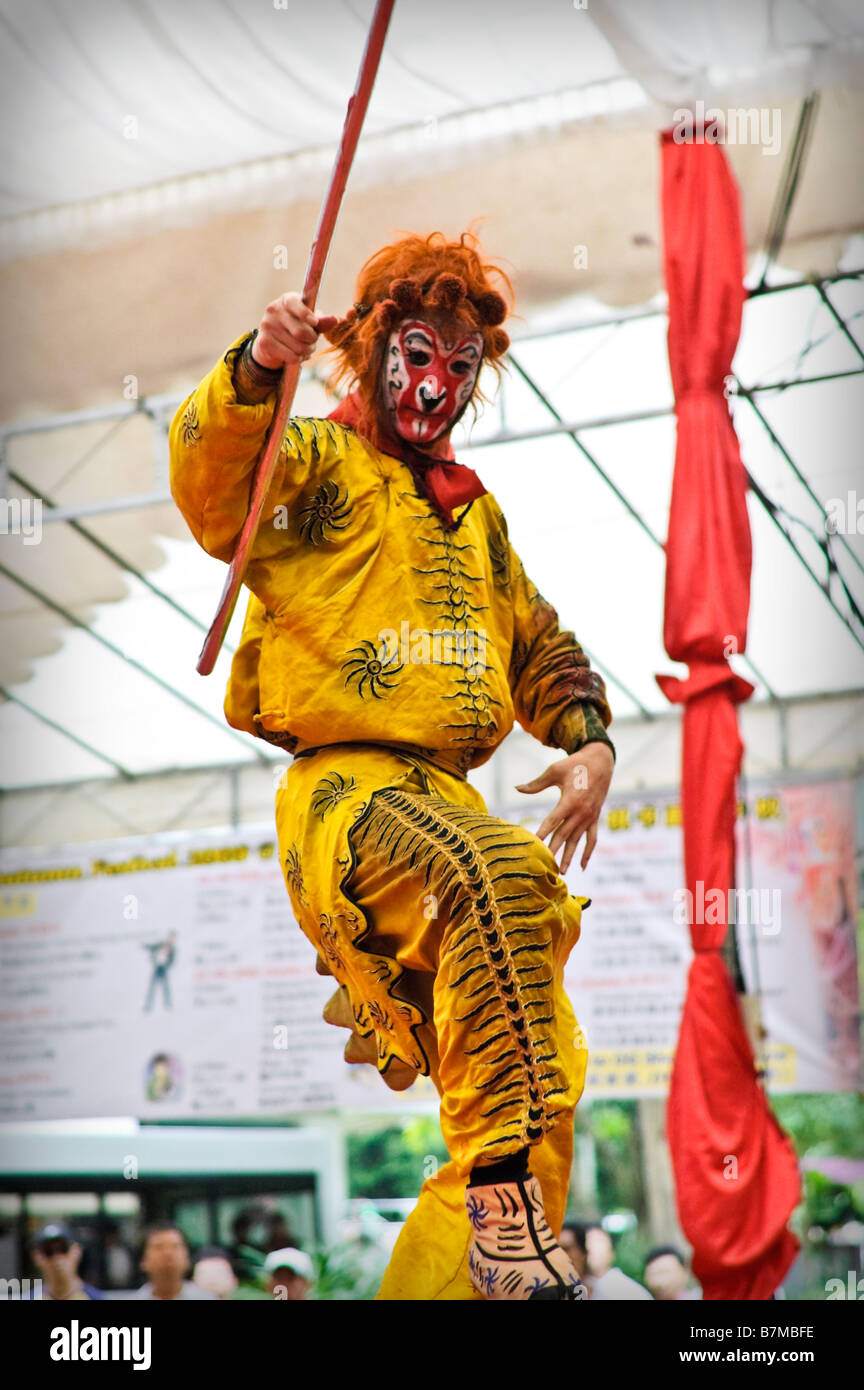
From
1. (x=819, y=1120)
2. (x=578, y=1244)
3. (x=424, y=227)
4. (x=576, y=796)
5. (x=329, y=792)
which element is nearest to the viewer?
(x=329, y=792)

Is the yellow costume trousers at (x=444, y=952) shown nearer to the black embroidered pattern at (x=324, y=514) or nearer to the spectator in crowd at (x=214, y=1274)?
the black embroidered pattern at (x=324, y=514)

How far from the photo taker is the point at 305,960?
7105mm

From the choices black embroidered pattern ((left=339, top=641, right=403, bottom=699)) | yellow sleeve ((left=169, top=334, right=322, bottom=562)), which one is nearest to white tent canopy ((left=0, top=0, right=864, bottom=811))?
yellow sleeve ((left=169, top=334, right=322, bottom=562))

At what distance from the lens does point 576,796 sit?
207 centimetres

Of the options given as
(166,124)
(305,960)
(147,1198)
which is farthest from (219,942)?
(166,124)

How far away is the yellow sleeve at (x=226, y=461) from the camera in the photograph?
1.83 metres

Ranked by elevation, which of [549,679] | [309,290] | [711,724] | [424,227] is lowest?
[549,679]

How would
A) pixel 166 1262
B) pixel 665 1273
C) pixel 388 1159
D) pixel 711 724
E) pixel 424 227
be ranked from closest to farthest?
pixel 711 724 → pixel 166 1262 → pixel 665 1273 → pixel 424 227 → pixel 388 1159

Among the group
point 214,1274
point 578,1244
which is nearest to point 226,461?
point 578,1244

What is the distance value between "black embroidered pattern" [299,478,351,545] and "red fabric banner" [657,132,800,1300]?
3.27 metres

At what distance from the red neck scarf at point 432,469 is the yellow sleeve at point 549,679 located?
8.2 inches

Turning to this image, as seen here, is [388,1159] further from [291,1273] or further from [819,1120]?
[291,1273]

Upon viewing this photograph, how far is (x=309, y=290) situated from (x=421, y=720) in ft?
1.83
